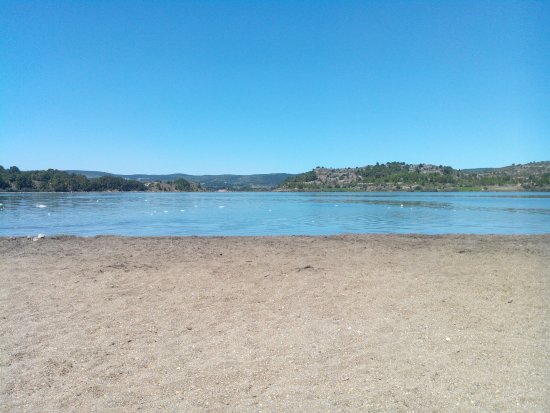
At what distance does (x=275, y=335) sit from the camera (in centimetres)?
670

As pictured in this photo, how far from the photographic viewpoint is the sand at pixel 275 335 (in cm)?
484

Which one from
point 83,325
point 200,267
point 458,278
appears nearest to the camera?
point 83,325

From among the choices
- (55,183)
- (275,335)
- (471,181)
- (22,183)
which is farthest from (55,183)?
(275,335)

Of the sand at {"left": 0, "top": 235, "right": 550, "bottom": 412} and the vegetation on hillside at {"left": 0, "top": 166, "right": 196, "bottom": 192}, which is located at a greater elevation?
the vegetation on hillside at {"left": 0, "top": 166, "right": 196, "bottom": 192}

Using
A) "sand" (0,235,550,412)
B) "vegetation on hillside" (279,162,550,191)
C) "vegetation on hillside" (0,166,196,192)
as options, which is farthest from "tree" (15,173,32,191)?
"sand" (0,235,550,412)

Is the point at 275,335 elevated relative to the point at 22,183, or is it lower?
lower

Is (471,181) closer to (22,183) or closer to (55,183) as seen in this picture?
(55,183)

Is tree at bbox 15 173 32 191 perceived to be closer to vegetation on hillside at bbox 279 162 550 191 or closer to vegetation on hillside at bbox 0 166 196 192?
vegetation on hillside at bbox 0 166 196 192

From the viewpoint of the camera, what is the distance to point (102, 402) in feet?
15.6

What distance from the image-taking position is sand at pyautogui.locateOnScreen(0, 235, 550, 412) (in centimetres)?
484

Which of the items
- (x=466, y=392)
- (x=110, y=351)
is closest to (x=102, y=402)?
(x=110, y=351)

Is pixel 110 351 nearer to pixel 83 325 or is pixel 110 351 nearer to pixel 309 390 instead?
pixel 83 325

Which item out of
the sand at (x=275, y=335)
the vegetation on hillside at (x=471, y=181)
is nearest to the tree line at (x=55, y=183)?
the vegetation on hillside at (x=471, y=181)

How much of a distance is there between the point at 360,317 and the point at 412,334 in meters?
1.03
